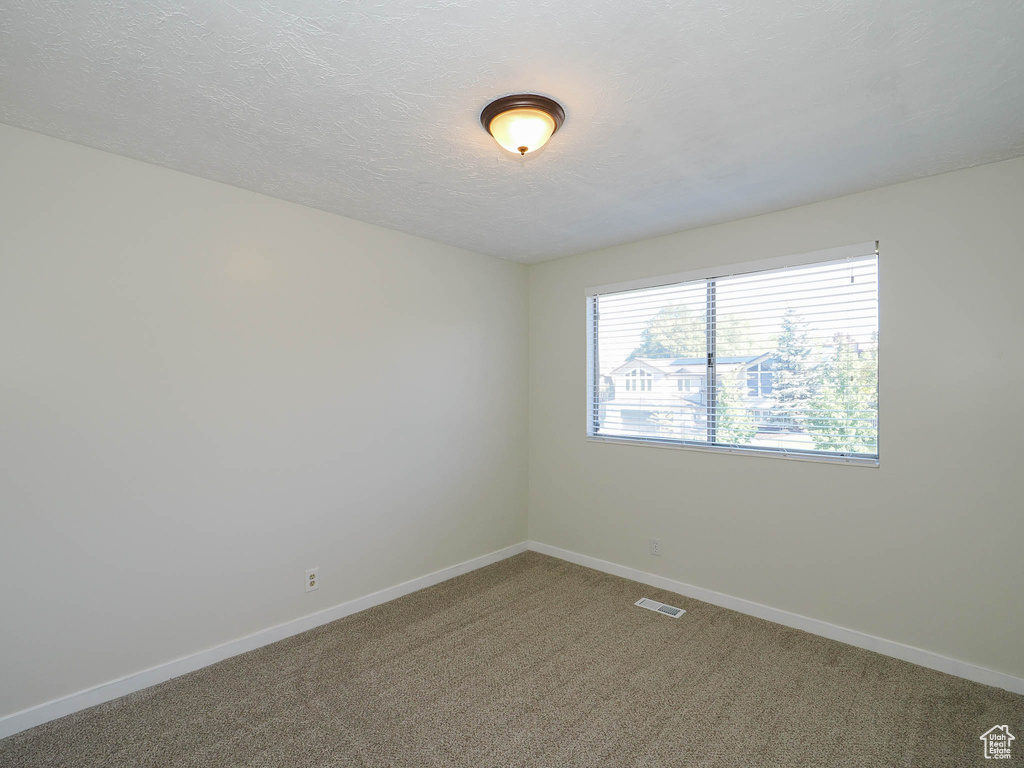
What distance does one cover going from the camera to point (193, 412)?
2.79 metres

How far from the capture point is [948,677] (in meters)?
2.69

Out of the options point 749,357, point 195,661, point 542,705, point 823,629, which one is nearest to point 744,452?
point 749,357

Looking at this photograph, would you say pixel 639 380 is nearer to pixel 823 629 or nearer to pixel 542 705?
pixel 823 629

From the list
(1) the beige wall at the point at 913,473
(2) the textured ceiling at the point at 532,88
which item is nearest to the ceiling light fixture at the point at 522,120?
(2) the textured ceiling at the point at 532,88

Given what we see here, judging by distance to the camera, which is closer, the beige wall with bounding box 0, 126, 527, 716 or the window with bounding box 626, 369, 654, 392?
the beige wall with bounding box 0, 126, 527, 716

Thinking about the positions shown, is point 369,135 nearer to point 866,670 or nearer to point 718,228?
point 718,228

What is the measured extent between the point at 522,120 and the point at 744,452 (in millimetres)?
2532

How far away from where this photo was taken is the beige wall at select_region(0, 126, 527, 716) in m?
2.33

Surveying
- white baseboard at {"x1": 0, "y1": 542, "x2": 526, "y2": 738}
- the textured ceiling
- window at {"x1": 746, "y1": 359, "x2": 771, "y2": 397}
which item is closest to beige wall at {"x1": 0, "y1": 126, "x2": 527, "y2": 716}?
white baseboard at {"x1": 0, "y1": 542, "x2": 526, "y2": 738}

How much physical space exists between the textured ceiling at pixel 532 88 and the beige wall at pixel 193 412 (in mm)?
385

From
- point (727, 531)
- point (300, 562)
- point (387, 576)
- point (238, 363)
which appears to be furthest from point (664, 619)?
point (238, 363)

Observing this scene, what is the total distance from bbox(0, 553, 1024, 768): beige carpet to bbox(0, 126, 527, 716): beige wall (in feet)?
1.28

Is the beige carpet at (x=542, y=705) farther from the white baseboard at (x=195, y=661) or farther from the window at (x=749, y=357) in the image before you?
the window at (x=749, y=357)

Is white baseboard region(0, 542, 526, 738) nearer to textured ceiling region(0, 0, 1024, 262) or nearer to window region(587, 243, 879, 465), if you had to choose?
window region(587, 243, 879, 465)
